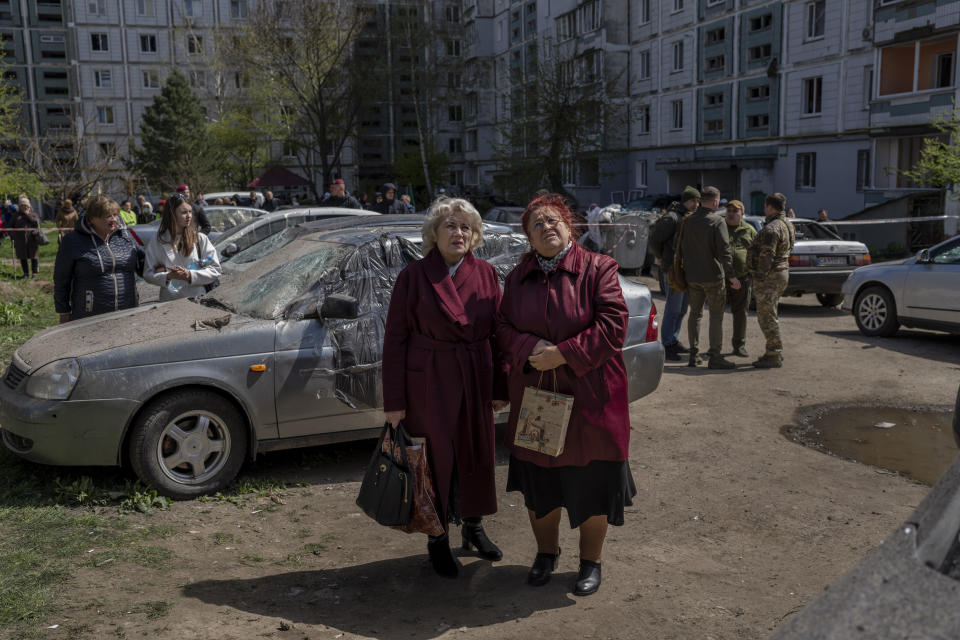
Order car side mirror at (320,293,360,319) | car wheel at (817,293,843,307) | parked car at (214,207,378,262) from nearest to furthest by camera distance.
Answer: car side mirror at (320,293,360,319) → parked car at (214,207,378,262) → car wheel at (817,293,843,307)

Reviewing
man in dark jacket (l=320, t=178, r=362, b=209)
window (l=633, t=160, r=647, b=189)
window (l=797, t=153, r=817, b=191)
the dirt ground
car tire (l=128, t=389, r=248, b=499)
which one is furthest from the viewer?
window (l=633, t=160, r=647, b=189)

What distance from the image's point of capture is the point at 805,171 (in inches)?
1425

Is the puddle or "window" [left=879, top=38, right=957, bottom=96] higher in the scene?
"window" [left=879, top=38, right=957, bottom=96]

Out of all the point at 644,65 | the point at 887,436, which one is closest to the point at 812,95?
the point at 644,65

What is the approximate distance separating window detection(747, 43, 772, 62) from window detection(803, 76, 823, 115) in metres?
2.86

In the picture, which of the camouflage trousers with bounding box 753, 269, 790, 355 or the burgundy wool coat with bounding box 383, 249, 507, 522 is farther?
the camouflage trousers with bounding box 753, 269, 790, 355

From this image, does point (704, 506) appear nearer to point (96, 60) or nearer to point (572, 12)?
point (572, 12)

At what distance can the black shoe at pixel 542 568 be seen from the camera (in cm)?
447

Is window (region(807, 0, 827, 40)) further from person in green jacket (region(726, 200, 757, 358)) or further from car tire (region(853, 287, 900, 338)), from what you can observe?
person in green jacket (region(726, 200, 757, 358))

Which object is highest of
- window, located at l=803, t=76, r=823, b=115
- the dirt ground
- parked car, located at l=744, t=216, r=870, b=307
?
window, located at l=803, t=76, r=823, b=115

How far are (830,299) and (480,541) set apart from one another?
40.4 feet

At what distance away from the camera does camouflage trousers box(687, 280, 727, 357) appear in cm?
988

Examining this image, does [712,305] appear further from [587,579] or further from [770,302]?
[587,579]

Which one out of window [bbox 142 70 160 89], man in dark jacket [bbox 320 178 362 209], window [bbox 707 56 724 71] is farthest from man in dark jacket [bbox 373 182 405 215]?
window [bbox 142 70 160 89]
